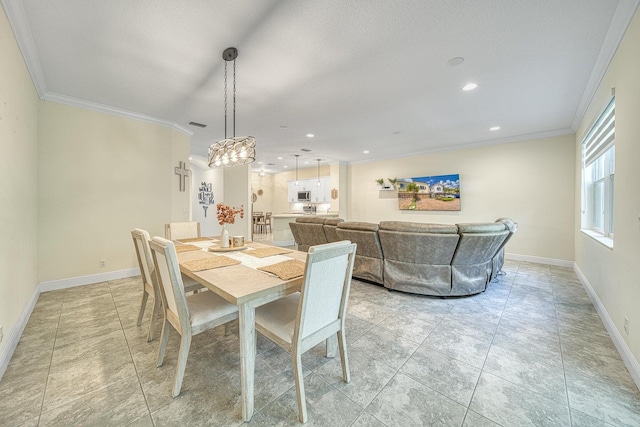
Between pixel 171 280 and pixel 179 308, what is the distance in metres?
0.19

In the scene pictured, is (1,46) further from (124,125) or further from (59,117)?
(124,125)

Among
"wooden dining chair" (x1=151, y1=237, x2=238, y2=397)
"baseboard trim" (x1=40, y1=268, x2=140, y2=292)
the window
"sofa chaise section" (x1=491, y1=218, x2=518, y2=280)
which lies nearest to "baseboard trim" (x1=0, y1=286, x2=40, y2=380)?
"baseboard trim" (x1=40, y1=268, x2=140, y2=292)

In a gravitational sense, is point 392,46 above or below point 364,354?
above

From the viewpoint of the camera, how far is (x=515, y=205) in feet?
17.1

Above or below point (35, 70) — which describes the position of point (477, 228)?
below

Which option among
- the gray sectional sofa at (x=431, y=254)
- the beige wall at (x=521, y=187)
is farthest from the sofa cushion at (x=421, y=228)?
the beige wall at (x=521, y=187)

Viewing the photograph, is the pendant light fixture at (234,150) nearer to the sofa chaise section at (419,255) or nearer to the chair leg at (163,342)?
the chair leg at (163,342)

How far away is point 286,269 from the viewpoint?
5.90ft

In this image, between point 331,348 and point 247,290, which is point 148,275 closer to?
point 247,290

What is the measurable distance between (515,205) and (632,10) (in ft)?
13.3

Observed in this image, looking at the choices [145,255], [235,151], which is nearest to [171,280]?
[145,255]

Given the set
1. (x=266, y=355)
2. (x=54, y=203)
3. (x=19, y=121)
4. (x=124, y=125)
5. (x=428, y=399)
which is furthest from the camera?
(x=124, y=125)

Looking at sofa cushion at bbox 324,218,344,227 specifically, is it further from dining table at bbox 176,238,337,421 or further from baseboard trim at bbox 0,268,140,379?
baseboard trim at bbox 0,268,140,379

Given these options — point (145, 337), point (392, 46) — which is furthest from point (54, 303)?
point (392, 46)
